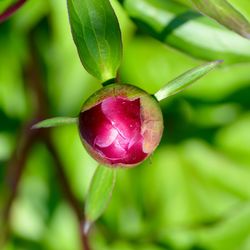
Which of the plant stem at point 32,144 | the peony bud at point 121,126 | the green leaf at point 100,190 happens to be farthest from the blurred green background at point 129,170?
the peony bud at point 121,126

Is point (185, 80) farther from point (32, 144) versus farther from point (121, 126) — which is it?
point (32, 144)

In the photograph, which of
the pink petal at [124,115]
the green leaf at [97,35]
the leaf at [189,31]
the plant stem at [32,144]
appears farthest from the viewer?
the plant stem at [32,144]

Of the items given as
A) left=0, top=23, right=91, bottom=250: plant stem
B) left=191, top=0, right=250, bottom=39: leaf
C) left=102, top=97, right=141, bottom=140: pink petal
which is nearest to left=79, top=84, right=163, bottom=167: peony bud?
left=102, top=97, right=141, bottom=140: pink petal

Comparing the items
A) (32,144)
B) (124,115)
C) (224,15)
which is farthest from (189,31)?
(32,144)

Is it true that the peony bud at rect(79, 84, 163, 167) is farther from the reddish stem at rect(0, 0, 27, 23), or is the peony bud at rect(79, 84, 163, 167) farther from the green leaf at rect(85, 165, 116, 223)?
the reddish stem at rect(0, 0, 27, 23)

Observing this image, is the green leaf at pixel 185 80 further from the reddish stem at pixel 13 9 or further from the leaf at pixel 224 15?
the reddish stem at pixel 13 9

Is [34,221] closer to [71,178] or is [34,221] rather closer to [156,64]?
[71,178]
